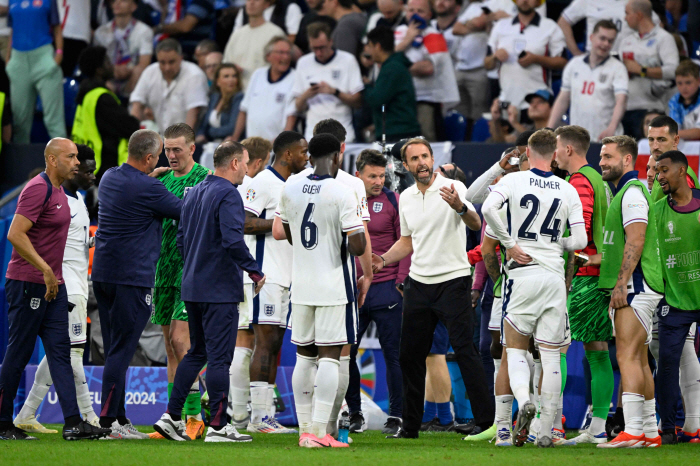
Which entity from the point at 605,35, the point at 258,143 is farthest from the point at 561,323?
the point at 605,35

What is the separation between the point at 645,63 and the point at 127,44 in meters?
8.32

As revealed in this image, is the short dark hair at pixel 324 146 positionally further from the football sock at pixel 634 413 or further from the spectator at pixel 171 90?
the spectator at pixel 171 90

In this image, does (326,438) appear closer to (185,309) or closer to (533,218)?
(185,309)

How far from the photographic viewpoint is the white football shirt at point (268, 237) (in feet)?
28.1

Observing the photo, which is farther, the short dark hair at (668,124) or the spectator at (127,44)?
the spectator at (127,44)

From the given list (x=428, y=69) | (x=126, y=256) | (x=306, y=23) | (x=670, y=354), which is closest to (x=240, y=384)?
(x=126, y=256)

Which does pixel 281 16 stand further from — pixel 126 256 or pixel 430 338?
pixel 430 338

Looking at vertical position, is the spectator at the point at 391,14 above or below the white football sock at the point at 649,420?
above

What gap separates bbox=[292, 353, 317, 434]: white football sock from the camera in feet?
23.2

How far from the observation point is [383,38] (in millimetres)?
12406

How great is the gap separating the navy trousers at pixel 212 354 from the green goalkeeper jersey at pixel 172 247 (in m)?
0.92

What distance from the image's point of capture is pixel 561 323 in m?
7.12

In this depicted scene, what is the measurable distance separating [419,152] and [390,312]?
5.77ft

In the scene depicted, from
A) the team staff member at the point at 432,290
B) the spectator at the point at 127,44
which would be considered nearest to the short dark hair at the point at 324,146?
the team staff member at the point at 432,290
